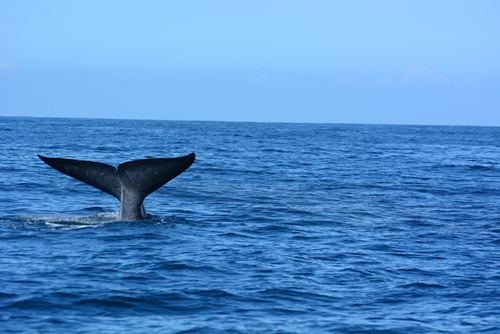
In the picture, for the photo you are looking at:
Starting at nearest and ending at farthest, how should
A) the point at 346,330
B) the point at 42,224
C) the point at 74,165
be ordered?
the point at 346,330 < the point at 74,165 < the point at 42,224

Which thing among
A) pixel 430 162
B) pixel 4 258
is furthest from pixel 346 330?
pixel 430 162

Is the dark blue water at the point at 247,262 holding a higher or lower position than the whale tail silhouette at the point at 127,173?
lower

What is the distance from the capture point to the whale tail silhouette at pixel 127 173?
A: 11266 millimetres

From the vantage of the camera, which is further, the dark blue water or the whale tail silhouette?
the whale tail silhouette

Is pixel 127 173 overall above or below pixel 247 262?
above

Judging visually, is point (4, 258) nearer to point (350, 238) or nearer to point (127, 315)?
point (127, 315)

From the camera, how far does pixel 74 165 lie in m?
11.4

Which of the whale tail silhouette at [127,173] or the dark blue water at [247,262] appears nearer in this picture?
the dark blue water at [247,262]

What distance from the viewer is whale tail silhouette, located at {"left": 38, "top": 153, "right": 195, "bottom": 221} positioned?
444 inches

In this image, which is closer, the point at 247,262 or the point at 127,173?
the point at 247,262

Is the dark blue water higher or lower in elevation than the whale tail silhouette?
lower

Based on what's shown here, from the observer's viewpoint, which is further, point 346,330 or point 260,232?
point 260,232

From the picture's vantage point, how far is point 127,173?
11.7m

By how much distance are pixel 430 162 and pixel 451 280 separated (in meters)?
27.3
